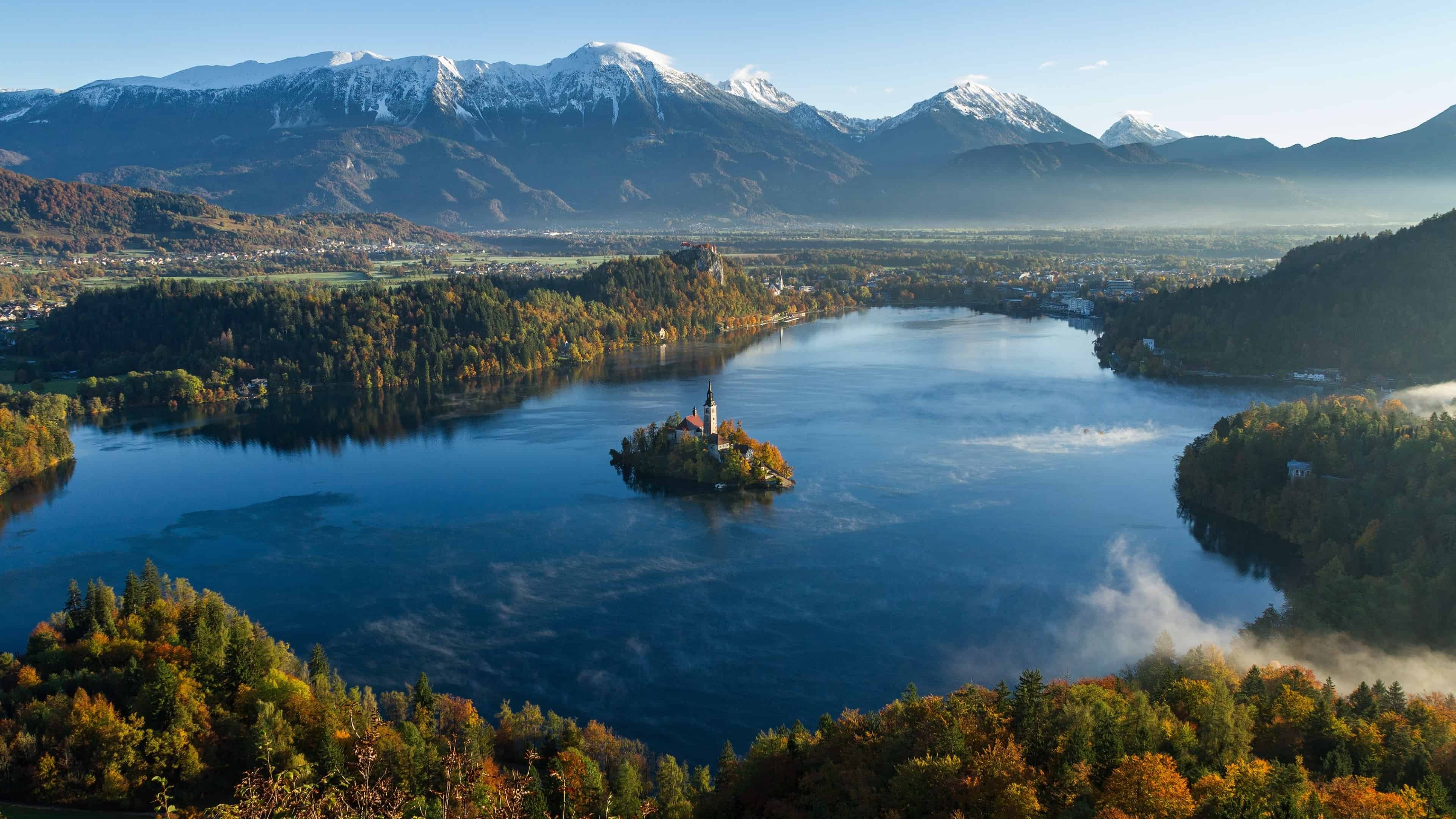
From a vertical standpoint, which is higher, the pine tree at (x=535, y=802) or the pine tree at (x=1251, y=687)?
the pine tree at (x=535, y=802)

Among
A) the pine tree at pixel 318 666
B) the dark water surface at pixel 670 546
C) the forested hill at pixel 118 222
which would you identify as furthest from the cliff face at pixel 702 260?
the pine tree at pixel 318 666

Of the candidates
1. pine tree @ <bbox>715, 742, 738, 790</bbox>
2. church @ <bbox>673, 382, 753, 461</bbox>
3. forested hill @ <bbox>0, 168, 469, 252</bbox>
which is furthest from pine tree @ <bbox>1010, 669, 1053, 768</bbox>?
forested hill @ <bbox>0, 168, 469, 252</bbox>

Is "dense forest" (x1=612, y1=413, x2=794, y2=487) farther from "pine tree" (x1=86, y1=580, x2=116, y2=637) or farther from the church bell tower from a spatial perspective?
"pine tree" (x1=86, y1=580, x2=116, y2=637)

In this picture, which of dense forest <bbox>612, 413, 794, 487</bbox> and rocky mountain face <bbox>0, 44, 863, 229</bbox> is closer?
dense forest <bbox>612, 413, 794, 487</bbox>

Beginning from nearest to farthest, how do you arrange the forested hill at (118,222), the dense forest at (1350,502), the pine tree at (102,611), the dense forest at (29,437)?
the pine tree at (102,611), the dense forest at (1350,502), the dense forest at (29,437), the forested hill at (118,222)

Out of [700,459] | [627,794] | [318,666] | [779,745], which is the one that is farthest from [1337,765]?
[700,459]

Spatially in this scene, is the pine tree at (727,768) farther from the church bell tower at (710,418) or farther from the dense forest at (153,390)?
the dense forest at (153,390)

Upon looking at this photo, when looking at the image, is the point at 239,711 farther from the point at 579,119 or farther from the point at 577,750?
the point at 579,119
